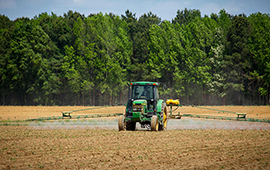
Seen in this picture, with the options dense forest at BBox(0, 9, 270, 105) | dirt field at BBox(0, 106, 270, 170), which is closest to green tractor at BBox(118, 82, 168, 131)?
dirt field at BBox(0, 106, 270, 170)

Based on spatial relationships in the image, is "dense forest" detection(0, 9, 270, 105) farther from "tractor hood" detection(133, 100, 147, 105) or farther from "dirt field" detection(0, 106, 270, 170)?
"dirt field" detection(0, 106, 270, 170)

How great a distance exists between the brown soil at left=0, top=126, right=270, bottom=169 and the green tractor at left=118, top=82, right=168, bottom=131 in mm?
1545

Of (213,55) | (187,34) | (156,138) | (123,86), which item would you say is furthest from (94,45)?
(156,138)

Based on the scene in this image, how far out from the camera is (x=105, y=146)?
15.9 meters

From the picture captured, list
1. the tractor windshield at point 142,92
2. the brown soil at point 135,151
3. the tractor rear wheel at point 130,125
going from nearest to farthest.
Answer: the brown soil at point 135,151 → the tractor rear wheel at point 130,125 → the tractor windshield at point 142,92

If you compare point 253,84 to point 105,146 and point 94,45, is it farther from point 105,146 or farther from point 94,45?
point 105,146

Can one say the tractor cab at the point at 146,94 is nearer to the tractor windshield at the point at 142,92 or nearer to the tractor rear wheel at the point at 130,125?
the tractor windshield at the point at 142,92

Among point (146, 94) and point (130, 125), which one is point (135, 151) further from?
point (146, 94)

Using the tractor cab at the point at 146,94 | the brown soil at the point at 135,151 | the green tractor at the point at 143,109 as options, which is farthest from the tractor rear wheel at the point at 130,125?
the brown soil at the point at 135,151

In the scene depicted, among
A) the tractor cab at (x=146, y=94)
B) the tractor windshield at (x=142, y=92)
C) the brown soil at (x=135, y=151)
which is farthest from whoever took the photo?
the tractor windshield at (x=142, y=92)

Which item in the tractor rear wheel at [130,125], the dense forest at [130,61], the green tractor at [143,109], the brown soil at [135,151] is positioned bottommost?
the brown soil at [135,151]

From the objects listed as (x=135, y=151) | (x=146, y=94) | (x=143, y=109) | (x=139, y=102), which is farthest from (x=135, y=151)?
(x=146, y=94)

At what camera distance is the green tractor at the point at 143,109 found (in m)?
20.8

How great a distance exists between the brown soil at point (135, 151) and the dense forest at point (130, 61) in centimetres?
4757
